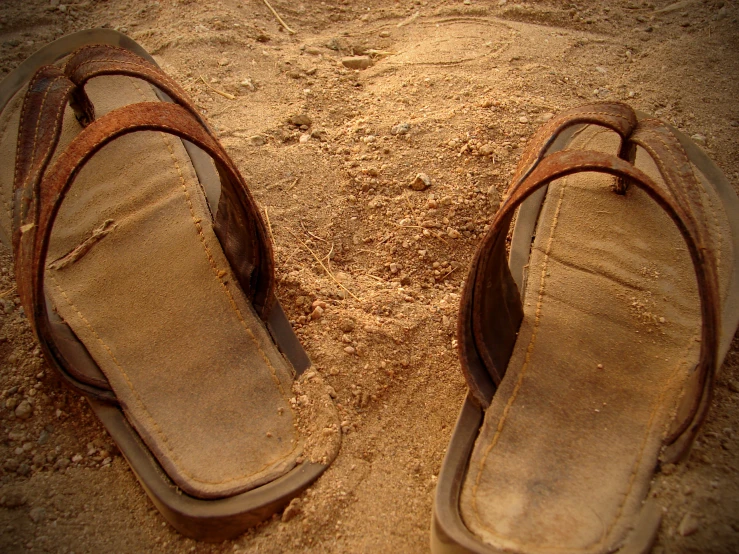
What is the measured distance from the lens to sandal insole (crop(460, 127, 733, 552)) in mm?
1051

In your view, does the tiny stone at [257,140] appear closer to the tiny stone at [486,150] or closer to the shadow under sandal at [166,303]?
the shadow under sandal at [166,303]

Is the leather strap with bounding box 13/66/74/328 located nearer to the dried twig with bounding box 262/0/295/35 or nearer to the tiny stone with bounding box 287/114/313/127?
the tiny stone with bounding box 287/114/313/127

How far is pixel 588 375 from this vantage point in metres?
1.26

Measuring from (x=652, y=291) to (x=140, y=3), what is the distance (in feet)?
8.00

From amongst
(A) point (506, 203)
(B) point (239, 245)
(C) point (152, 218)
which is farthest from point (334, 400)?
(C) point (152, 218)

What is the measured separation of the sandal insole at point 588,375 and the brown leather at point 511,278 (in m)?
0.05

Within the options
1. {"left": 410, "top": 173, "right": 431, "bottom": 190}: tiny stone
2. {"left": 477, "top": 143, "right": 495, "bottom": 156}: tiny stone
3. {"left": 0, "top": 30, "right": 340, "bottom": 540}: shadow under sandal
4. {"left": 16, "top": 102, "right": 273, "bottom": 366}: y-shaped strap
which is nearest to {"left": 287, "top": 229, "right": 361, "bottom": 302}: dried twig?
{"left": 0, "top": 30, "right": 340, "bottom": 540}: shadow under sandal

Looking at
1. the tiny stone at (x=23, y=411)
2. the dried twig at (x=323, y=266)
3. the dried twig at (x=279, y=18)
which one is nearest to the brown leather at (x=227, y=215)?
the dried twig at (x=323, y=266)

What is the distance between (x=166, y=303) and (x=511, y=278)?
2.70 feet

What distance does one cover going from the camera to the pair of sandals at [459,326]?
1.08 metres

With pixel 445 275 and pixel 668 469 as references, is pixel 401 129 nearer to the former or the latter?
pixel 445 275

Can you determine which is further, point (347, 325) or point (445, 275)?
point (445, 275)

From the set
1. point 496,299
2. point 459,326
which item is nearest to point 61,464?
point 459,326

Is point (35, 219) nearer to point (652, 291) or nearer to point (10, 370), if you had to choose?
point (10, 370)
